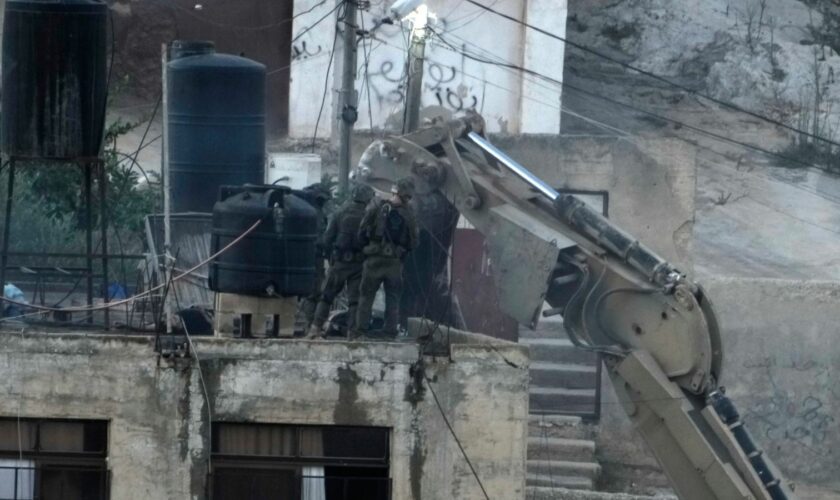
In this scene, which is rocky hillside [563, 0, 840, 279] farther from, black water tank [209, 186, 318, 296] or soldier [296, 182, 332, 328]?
black water tank [209, 186, 318, 296]

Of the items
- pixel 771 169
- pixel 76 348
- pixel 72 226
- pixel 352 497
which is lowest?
pixel 352 497

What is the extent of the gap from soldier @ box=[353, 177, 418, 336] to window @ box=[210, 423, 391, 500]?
1286 millimetres

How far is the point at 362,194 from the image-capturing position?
548 inches

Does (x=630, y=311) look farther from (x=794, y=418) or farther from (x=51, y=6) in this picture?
(x=794, y=418)

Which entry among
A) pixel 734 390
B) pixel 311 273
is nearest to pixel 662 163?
pixel 734 390

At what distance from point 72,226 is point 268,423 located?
617cm

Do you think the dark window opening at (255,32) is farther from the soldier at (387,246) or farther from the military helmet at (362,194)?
the soldier at (387,246)

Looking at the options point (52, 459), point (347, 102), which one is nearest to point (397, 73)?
point (347, 102)

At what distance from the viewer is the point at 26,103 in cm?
1416

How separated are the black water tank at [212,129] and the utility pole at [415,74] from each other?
5.42 ft

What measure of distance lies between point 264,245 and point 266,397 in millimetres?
1245

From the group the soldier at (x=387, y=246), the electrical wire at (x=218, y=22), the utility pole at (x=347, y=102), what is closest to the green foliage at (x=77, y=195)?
the utility pole at (x=347, y=102)

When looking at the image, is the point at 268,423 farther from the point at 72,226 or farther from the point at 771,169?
the point at 771,169

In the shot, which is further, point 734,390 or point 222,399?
point 734,390
